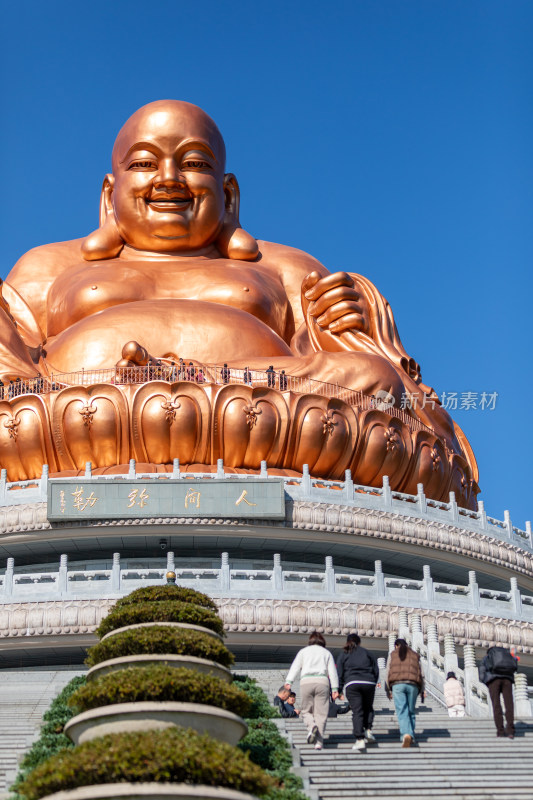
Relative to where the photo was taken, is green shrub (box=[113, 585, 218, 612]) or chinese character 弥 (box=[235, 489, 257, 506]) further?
chinese character 弥 (box=[235, 489, 257, 506])

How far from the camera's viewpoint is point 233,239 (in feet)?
84.1

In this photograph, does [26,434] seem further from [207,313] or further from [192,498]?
[207,313]

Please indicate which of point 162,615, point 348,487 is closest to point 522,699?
point 162,615

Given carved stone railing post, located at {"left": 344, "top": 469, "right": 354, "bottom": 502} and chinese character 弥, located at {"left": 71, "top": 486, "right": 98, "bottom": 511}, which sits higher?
carved stone railing post, located at {"left": 344, "top": 469, "right": 354, "bottom": 502}

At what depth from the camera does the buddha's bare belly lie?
21.5 metres

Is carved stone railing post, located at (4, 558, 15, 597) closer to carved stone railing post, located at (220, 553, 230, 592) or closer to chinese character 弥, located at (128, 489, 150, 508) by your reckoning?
chinese character 弥, located at (128, 489, 150, 508)

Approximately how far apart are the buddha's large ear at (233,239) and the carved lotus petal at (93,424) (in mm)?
7082

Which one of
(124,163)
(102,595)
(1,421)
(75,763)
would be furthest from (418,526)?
(75,763)

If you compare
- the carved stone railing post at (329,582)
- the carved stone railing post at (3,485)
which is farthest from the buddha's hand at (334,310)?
the carved stone railing post at (329,582)

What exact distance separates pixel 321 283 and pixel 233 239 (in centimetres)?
257

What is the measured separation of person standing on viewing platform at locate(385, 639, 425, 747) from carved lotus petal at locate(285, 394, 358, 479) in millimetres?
9680

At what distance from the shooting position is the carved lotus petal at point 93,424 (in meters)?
19.2

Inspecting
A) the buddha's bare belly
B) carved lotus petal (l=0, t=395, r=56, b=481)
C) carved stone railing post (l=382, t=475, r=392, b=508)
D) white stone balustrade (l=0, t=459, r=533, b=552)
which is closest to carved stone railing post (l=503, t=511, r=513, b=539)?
white stone balustrade (l=0, t=459, r=533, b=552)

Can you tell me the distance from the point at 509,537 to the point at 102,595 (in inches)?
301
